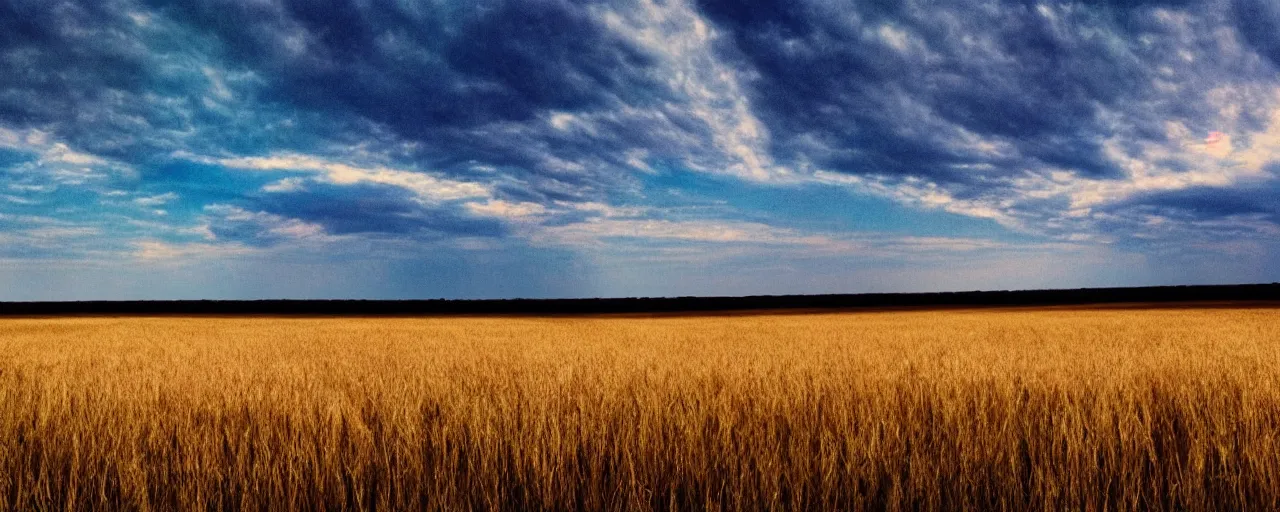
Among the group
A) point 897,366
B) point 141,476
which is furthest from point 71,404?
point 897,366

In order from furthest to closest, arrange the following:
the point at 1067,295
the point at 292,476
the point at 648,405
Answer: the point at 1067,295 → the point at 648,405 → the point at 292,476

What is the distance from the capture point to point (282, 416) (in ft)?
18.0

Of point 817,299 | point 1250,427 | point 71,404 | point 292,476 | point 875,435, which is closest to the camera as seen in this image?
point 292,476

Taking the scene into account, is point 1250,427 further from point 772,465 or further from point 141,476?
point 141,476

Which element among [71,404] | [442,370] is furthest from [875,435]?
[442,370]

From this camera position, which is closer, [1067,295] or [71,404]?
[71,404]

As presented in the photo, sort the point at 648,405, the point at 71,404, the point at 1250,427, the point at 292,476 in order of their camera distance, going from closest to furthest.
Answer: the point at 292,476, the point at 1250,427, the point at 648,405, the point at 71,404

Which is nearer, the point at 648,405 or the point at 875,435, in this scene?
the point at 875,435

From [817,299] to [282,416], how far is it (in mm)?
93982

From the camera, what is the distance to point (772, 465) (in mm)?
3945

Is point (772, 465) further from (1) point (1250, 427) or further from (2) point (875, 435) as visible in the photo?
(1) point (1250, 427)

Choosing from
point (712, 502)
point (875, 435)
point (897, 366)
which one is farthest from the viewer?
point (897, 366)

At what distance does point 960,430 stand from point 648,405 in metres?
1.99

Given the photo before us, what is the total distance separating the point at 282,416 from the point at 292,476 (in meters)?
1.74
